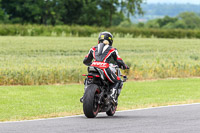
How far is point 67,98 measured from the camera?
52.4 ft

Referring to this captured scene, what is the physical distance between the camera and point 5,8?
81.1 metres

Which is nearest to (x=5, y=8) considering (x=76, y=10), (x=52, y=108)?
(x=76, y=10)

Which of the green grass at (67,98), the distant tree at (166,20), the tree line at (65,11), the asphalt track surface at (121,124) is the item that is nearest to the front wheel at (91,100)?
the asphalt track surface at (121,124)

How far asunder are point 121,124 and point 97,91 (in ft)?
3.77

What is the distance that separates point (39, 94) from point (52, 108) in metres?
4.16

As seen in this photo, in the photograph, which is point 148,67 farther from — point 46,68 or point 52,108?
point 52,108

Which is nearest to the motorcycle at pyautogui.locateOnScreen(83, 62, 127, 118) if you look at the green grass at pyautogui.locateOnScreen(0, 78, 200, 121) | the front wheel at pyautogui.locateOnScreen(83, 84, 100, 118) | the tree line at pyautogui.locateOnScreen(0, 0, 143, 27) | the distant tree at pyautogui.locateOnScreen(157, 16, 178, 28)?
the front wheel at pyautogui.locateOnScreen(83, 84, 100, 118)

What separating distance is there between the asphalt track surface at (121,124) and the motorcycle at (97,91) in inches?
9.3

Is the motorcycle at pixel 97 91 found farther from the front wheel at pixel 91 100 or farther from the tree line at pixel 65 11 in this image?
the tree line at pixel 65 11

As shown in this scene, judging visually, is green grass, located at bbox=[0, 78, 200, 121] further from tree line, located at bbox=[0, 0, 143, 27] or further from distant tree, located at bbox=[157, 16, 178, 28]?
distant tree, located at bbox=[157, 16, 178, 28]

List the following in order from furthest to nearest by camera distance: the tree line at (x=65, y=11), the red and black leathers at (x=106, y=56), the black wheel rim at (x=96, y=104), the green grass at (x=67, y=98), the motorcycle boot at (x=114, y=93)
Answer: the tree line at (x=65, y=11)
the green grass at (x=67, y=98)
the motorcycle boot at (x=114, y=93)
the red and black leathers at (x=106, y=56)
the black wheel rim at (x=96, y=104)

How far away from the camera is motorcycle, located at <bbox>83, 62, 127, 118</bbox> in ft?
33.1

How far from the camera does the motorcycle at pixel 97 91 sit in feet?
33.1

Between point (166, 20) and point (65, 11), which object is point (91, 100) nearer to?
point (65, 11)
